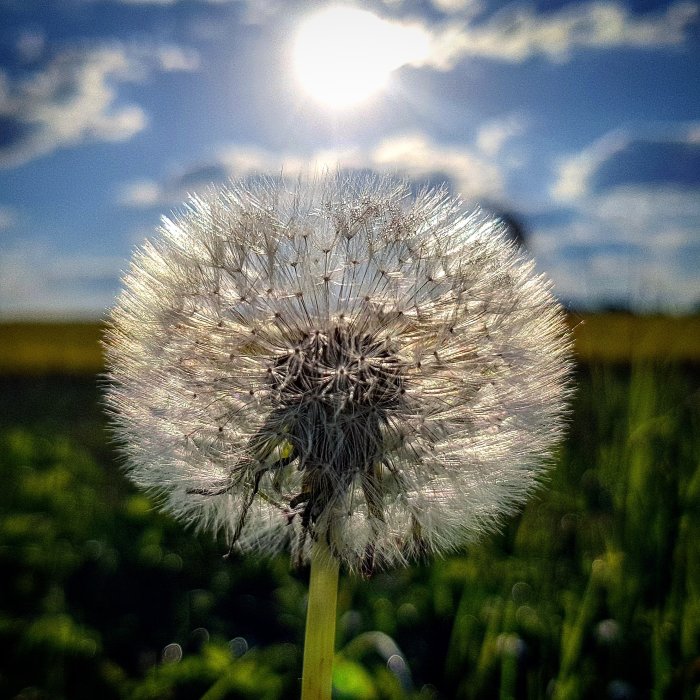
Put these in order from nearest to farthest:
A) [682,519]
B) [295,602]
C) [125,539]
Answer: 1. [682,519]
2. [295,602]
3. [125,539]

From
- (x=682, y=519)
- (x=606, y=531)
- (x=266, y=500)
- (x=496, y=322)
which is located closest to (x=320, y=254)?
(x=496, y=322)

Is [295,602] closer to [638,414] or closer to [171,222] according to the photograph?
[638,414]

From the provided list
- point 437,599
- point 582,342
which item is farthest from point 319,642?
point 582,342

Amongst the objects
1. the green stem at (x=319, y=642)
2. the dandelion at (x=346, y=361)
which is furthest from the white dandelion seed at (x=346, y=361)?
the green stem at (x=319, y=642)

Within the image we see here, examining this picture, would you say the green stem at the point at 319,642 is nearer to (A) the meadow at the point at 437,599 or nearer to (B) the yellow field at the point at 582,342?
(B) the yellow field at the point at 582,342

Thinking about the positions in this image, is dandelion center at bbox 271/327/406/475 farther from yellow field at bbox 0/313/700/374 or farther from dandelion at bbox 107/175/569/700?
yellow field at bbox 0/313/700/374

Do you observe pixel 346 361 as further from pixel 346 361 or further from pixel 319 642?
pixel 319 642
